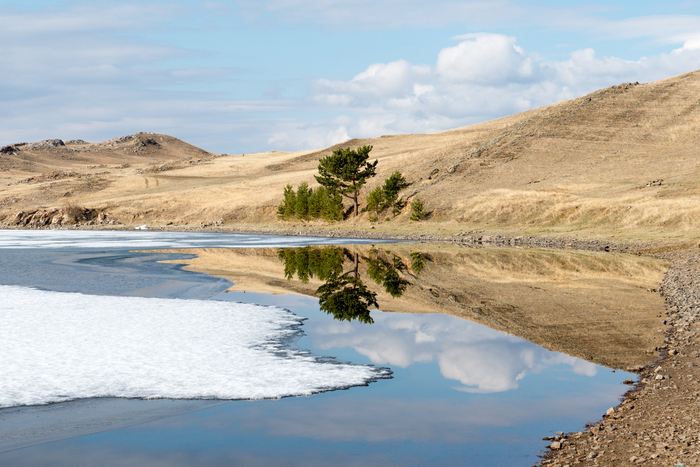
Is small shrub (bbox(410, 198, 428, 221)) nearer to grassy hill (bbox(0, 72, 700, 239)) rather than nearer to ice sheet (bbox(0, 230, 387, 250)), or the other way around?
grassy hill (bbox(0, 72, 700, 239))

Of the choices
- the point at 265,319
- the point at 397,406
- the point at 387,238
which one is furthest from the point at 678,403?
the point at 387,238

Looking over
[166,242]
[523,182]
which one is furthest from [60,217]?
[523,182]

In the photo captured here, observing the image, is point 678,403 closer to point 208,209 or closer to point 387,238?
point 387,238

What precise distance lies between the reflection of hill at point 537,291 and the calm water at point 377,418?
191 centimetres

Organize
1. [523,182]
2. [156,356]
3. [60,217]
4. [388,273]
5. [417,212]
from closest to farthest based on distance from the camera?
[156,356], [388,273], [417,212], [523,182], [60,217]

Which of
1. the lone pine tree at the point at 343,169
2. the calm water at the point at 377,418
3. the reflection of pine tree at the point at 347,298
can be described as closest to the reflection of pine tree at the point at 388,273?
the reflection of pine tree at the point at 347,298

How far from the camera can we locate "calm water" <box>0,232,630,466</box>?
9.35m

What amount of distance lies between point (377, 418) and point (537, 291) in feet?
56.2

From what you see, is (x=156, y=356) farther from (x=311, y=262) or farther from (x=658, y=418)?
(x=311, y=262)

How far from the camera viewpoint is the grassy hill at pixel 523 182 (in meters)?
62.1

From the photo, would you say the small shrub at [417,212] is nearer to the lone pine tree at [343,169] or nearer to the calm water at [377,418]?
the lone pine tree at [343,169]

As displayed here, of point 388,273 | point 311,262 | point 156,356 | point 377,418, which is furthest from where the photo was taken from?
point 311,262

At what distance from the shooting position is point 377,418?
1095 cm

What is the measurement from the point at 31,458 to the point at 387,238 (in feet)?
194
